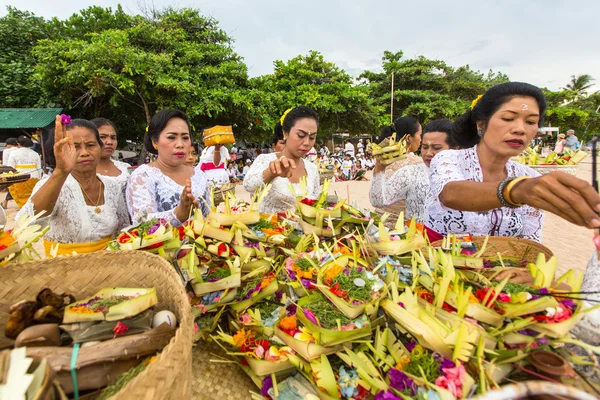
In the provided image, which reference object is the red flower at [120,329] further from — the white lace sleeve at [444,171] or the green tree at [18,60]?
the green tree at [18,60]

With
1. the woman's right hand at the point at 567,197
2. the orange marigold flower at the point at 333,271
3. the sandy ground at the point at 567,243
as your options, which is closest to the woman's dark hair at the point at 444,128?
the sandy ground at the point at 567,243

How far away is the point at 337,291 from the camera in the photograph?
1.07 metres

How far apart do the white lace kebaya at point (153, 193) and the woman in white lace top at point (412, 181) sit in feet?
5.05

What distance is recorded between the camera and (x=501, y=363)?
84 cm

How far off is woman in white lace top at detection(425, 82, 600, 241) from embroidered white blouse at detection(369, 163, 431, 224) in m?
0.67

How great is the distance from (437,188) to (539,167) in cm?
315

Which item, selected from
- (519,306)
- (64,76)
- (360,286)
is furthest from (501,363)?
(64,76)

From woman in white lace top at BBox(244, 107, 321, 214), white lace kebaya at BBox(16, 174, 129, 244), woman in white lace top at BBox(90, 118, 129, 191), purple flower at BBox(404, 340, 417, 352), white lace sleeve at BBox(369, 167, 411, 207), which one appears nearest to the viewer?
purple flower at BBox(404, 340, 417, 352)

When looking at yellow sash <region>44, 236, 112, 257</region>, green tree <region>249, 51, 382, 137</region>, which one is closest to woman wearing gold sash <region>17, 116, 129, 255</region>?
yellow sash <region>44, 236, 112, 257</region>

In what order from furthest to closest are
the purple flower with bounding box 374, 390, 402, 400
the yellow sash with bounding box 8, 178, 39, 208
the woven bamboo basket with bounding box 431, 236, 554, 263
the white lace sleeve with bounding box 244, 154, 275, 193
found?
the yellow sash with bounding box 8, 178, 39, 208
the white lace sleeve with bounding box 244, 154, 275, 193
the woven bamboo basket with bounding box 431, 236, 554, 263
the purple flower with bounding box 374, 390, 402, 400

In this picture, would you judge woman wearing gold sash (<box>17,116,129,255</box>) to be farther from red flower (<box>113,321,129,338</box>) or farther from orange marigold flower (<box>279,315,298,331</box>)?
orange marigold flower (<box>279,315,298,331</box>)

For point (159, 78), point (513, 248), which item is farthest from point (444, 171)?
point (159, 78)

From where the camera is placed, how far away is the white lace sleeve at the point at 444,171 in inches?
65.7

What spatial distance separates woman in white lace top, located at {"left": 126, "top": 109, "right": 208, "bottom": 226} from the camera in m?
2.03
